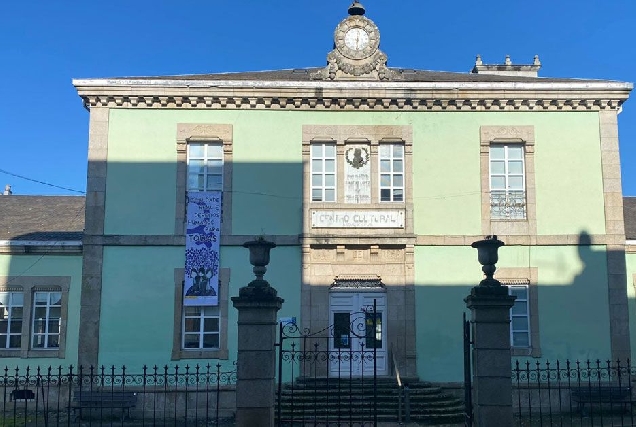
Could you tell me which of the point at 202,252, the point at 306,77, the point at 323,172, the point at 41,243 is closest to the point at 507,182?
the point at 323,172

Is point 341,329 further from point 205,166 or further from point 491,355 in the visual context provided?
point 491,355

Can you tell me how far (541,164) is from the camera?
16.5 m

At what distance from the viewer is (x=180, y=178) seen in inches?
636

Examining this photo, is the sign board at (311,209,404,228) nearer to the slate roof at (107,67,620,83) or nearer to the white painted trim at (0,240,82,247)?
the slate roof at (107,67,620,83)

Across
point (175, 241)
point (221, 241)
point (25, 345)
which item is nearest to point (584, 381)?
point (221, 241)

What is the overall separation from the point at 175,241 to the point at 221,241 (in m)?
1.05

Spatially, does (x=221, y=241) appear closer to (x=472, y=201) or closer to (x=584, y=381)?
(x=472, y=201)

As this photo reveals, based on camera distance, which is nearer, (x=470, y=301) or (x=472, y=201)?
(x=470, y=301)

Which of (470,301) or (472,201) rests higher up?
(472,201)

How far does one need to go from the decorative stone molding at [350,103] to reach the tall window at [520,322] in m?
4.40

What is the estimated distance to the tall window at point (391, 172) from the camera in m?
16.4

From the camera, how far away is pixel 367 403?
1398cm

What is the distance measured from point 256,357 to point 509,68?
15279 mm

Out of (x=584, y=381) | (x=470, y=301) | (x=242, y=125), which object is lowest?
(x=584, y=381)
